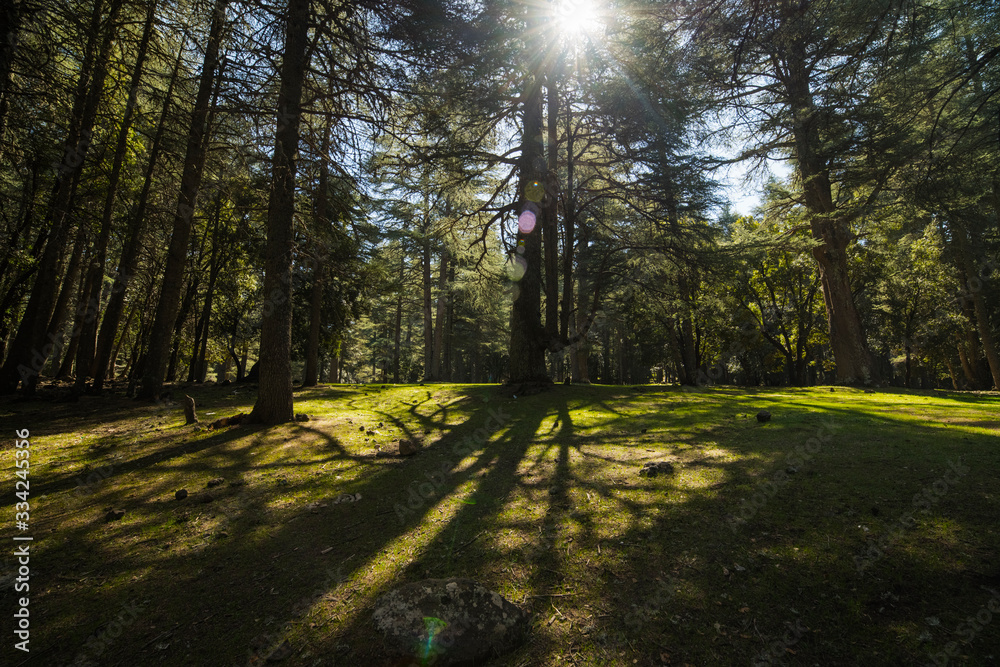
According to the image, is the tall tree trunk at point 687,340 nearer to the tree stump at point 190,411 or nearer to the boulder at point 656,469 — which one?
the boulder at point 656,469

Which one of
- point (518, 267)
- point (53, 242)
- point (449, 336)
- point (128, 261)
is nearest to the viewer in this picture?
point (53, 242)

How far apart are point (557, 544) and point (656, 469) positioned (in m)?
1.81

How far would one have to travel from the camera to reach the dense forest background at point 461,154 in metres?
6.41

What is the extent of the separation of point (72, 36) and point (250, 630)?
26.7 feet

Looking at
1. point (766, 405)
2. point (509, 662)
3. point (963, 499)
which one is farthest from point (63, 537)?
point (766, 405)

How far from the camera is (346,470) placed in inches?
206

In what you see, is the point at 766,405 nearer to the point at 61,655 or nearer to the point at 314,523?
the point at 314,523

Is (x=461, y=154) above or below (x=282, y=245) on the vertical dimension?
above

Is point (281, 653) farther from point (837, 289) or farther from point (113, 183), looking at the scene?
point (837, 289)

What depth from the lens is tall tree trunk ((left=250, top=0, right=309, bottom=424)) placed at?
7023 mm

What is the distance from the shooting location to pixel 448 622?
7.74 ft

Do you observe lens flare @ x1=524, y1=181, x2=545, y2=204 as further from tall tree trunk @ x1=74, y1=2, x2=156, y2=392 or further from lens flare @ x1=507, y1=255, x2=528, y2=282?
tall tree trunk @ x1=74, y1=2, x2=156, y2=392

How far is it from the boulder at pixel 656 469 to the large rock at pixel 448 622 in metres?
2.44

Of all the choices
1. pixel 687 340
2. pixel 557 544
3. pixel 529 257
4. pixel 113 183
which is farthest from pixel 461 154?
pixel 687 340
